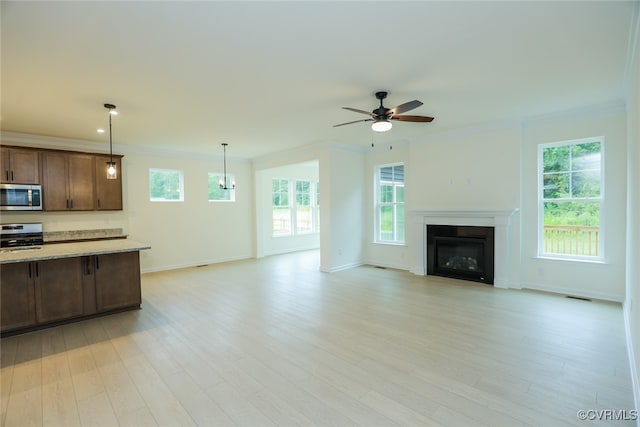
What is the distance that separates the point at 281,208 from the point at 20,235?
5.54 metres

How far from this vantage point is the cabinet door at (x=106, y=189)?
5.72m

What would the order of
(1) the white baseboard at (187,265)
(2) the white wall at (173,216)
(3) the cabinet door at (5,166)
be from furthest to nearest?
1. (1) the white baseboard at (187,265)
2. (2) the white wall at (173,216)
3. (3) the cabinet door at (5,166)

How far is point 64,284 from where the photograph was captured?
361 centimetres

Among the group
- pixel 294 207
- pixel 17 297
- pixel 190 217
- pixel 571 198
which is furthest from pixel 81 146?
pixel 571 198

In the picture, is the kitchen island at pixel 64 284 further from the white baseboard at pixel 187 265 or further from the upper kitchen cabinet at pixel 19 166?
the white baseboard at pixel 187 265

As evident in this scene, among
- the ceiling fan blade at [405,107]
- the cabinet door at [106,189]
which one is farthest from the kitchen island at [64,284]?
the ceiling fan blade at [405,107]

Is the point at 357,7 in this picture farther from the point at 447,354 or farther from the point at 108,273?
the point at 108,273

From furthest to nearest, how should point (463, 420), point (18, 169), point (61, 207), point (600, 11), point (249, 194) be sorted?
point (249, 194), point (61, 207), point (18, 169), point (600, 11), point (463, 420)

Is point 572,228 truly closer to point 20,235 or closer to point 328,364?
point 328,364

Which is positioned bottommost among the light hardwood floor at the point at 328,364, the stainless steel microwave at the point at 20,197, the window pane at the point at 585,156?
the light hardwood floor at the point at 328,364

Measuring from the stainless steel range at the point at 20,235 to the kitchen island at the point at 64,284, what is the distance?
72.3 inches

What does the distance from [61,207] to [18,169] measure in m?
0.82

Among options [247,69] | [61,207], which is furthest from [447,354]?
[61,207]

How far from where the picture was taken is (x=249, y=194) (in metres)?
8.30
